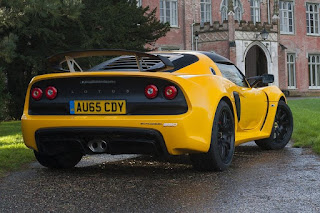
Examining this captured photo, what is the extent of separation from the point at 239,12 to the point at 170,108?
108 feet

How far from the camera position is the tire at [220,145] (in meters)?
5.48

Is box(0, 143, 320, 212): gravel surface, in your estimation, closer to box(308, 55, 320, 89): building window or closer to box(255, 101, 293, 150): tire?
box(255, 101, 293, 150): tire

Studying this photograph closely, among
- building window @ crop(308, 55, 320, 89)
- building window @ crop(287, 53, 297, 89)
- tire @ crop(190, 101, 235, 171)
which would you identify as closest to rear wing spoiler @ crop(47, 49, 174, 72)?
tire @ crop(190, 101, 235, 171)

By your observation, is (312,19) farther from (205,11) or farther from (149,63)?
(149,63)

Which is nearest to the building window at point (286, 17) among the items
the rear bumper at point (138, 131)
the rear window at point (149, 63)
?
the rear window at point (149, 63)

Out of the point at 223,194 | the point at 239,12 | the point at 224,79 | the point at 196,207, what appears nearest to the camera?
the point at 196,207

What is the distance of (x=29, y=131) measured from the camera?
18.3 feet

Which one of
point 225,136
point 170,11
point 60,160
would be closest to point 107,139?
point 60,160

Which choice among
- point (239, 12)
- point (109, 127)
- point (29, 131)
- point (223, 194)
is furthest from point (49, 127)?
point (239, 12)

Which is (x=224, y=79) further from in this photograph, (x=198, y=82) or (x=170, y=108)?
(x=170, y=108)

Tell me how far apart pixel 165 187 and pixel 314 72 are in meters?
37.8

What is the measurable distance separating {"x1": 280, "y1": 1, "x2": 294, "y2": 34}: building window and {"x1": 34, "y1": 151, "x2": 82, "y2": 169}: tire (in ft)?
114

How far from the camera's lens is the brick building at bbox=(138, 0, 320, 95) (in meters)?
33.3

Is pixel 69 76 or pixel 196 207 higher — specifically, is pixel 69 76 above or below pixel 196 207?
above
